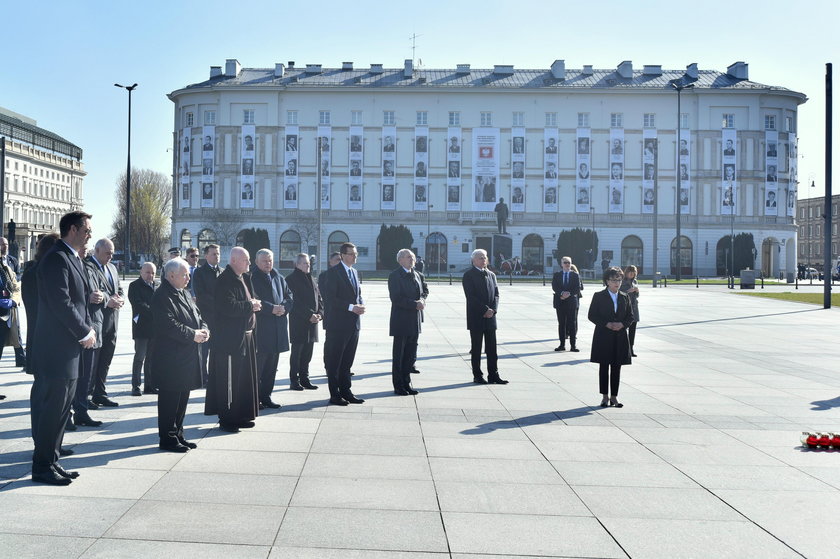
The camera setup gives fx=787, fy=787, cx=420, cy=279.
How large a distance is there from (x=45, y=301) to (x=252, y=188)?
77.7m

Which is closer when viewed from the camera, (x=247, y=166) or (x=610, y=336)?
(x=610, y=336)

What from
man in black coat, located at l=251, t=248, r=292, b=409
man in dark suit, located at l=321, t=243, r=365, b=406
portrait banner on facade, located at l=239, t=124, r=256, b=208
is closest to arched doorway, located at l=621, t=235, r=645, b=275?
portrait banner on facade, located at l=239, t=124, r=256, b=208

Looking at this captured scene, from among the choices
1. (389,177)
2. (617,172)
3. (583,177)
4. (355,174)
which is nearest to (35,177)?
(355,174)

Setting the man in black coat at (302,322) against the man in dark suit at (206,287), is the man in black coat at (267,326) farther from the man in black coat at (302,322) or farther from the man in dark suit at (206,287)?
the man in black coat at (302,322)

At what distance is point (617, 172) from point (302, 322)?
74530 mm

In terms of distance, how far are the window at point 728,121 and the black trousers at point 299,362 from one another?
79.5 m

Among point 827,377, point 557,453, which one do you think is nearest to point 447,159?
point 827,377

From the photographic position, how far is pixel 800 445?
7637 millimetres

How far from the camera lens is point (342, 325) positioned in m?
9.95

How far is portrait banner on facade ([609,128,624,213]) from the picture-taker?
266ft

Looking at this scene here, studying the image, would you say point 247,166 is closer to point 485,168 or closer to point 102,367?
point 485,168

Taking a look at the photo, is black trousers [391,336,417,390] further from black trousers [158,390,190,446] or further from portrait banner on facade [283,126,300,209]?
portrait banner on facade [283,126,300,209]

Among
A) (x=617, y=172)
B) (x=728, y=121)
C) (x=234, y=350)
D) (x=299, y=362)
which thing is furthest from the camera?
(x=728, y=121)

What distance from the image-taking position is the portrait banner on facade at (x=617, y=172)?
81.1 metres
